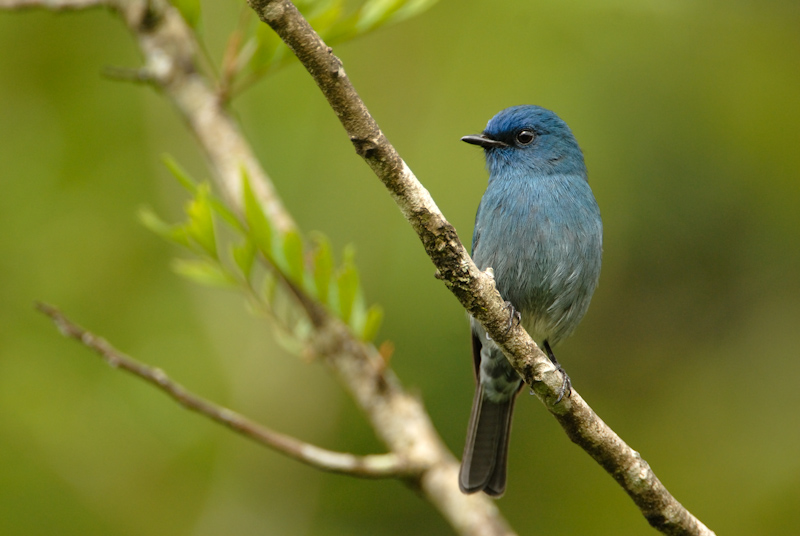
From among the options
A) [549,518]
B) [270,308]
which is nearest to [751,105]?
[549,518]

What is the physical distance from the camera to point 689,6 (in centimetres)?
540

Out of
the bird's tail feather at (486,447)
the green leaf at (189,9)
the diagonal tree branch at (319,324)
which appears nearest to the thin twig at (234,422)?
the diagonal tree branch at (319,324)

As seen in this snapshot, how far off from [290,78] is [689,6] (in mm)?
2666

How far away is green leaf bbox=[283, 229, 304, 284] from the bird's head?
125 cm

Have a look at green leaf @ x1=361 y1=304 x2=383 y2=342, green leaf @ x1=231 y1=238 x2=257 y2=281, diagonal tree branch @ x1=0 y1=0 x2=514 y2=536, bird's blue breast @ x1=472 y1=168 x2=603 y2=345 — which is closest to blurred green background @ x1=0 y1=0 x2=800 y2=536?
bird's blue breast @ x1=472 y1=168 x2=603 y2=345

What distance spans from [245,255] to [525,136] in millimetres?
1668

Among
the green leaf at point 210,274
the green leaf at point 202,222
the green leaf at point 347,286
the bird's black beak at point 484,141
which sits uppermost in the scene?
the bird's black beak at point 484,141

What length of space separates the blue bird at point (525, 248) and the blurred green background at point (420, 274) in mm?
629

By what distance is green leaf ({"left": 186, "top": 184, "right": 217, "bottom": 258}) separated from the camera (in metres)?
3.35

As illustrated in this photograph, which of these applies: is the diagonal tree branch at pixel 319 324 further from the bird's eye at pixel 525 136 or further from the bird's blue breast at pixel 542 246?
the bird's eye at pixel 525 136

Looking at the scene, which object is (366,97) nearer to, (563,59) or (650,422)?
(563,59)

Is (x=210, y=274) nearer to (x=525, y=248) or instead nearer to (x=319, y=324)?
(x=319, y=324)

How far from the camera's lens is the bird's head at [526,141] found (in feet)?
13.9

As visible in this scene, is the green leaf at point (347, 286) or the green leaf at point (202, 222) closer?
the green leaf at point (202, 222)
